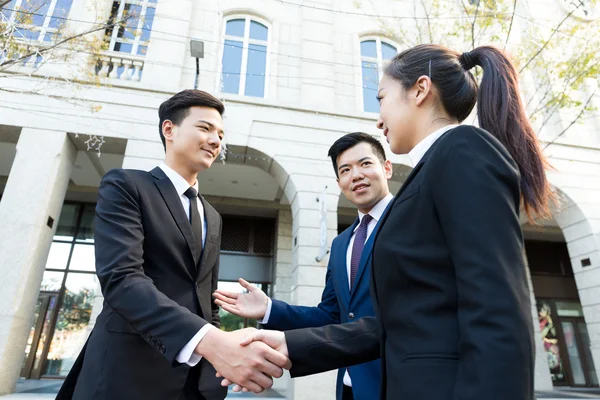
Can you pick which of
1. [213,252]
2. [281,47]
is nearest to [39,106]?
[281,47]

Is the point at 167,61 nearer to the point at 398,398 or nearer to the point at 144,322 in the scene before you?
the point at 144,322

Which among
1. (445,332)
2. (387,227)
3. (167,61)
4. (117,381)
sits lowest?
(117,381)

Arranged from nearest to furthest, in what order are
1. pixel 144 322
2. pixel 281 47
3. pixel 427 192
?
pixel 427 192 < pixel 144 322 < pixel 281 47

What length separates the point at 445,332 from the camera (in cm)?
109

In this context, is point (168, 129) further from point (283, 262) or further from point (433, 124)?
point (283, 262)

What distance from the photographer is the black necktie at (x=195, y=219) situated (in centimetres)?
202

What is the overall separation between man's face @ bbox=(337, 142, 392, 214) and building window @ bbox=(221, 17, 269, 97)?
264 inches

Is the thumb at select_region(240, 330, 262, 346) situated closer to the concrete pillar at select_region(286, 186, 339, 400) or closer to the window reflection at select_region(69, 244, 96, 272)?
the concrete pillar at select_region(286, 186, 339, 400)

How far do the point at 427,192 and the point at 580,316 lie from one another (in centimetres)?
1561

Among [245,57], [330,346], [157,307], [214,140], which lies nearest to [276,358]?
[330,346]

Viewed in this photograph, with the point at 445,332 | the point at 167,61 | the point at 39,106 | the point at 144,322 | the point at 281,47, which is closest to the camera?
the point at 445,332

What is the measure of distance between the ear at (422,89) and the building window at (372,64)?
27.4 ft

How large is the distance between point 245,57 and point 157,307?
9090 mm

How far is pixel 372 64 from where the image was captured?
10.2 meters
